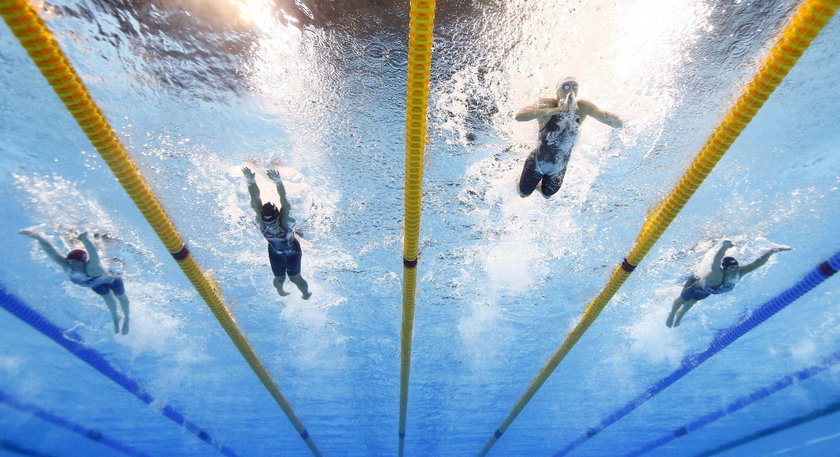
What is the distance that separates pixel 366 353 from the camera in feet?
27.7

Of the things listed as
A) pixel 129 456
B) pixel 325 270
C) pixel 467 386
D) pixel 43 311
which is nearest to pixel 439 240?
pixel 325 270

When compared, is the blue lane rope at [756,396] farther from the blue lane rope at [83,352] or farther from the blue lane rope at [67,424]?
the blue lane rope at [67,424]

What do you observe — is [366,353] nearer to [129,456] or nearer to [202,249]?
[202,249]

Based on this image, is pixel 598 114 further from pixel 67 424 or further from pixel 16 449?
pixel 16 449

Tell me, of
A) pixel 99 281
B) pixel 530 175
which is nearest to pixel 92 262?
pixel 99 281

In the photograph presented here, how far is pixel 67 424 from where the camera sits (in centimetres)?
1082

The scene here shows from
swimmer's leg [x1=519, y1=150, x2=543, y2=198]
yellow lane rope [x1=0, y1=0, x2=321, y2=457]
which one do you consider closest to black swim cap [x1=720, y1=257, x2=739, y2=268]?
swimmer's leg [x1=519, y1=150, x2=543, y2=198]

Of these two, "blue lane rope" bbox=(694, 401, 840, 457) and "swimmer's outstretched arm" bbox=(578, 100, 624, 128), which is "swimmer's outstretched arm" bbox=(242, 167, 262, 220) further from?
"blue lane rope" bbox=(694, 401, 840, 457)

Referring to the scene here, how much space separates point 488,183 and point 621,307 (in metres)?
4.07

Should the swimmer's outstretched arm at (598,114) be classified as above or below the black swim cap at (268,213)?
above

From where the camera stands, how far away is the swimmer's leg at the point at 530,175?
4016 millimetres

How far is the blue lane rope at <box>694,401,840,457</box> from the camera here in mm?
10227

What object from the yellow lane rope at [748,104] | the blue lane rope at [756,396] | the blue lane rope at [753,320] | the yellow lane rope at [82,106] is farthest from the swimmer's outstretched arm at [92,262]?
the blue lane rope at [756,396]

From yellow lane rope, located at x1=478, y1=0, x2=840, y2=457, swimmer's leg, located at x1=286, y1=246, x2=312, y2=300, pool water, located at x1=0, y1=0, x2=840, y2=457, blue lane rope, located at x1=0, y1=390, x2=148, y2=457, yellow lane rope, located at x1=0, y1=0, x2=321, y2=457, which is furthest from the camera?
blue lane rope, located at x1=0, y1=390, x2=148, y2=457
